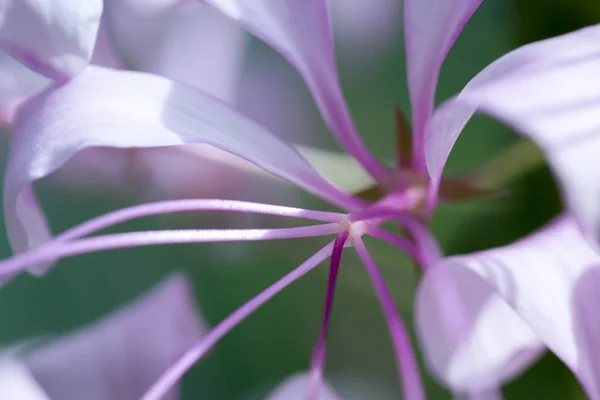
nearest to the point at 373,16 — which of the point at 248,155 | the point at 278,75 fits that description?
the point at 278,75

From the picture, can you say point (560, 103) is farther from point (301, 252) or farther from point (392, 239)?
point (301, 252)

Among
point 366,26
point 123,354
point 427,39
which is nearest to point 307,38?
point 427,39

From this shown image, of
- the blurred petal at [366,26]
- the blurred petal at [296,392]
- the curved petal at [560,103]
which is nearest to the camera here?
the curved petal at [560,103]

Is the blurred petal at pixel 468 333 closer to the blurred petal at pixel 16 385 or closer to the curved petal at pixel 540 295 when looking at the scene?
the curved petal at pixel 540 295

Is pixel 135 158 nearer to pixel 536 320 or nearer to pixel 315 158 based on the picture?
pixel 315 158

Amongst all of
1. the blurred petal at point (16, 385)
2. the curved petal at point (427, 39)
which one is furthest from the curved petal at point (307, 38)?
the blurred petal at point (16, 385)
